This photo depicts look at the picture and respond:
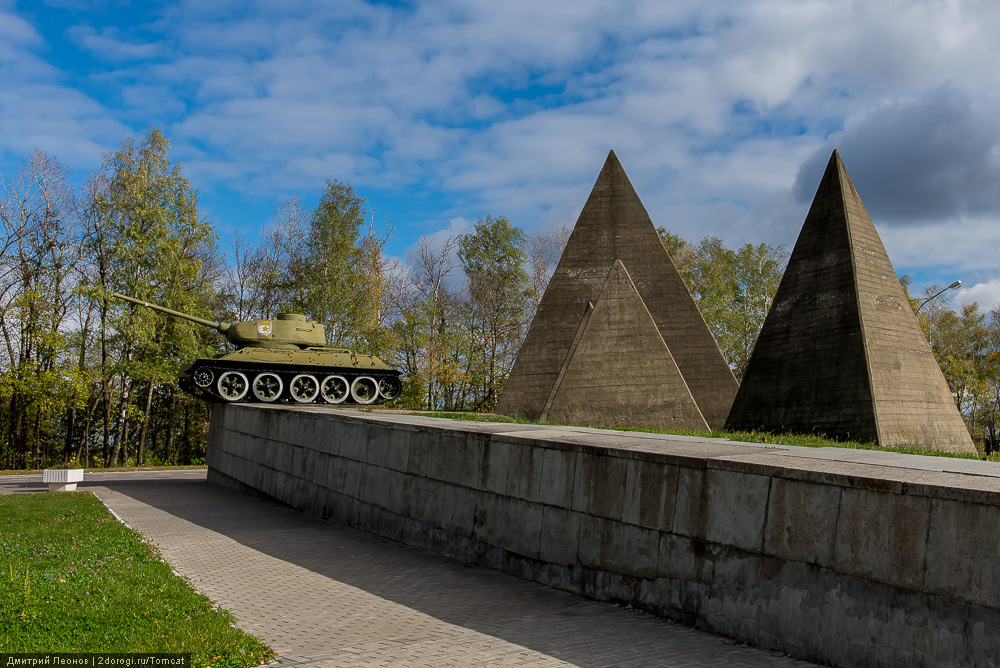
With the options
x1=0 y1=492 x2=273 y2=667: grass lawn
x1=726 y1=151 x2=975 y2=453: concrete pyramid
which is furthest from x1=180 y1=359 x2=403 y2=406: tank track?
x1=0 y1=492 x2=273 y2=667: grass lawn

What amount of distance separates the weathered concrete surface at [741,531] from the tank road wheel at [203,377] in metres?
13.2

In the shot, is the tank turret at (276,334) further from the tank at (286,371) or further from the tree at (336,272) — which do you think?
the tree at (336,272)

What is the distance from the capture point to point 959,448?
10.7 m

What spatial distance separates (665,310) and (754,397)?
14.4ft

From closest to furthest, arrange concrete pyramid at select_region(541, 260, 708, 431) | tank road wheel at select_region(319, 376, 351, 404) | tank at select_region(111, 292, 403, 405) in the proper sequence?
concrete pyramid at select_region(541, 260, 708, 431)
tank at select_region(111, 292, 403, 405)
tank road wheel at select_region(319, 376, 351, 404)

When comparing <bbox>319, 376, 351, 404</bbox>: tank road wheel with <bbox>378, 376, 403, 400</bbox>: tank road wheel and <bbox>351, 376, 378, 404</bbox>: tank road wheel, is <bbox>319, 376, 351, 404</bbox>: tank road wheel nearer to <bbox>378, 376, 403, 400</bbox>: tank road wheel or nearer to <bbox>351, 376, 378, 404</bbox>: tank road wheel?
<bbox>351, 376, 378, 404</bbox>: tank road wheel

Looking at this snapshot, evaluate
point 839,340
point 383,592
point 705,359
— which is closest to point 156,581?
point 383,592

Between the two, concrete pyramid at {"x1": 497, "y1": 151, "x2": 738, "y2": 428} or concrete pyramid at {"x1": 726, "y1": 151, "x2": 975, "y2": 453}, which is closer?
concrete pyramid at {"x1": 726, "y1": 151, "x2": 975, "y2": 453}

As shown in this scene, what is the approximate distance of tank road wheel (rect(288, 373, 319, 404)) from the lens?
20266 mm

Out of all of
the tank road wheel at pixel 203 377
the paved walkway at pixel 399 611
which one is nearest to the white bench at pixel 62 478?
the tank road wheel at pixel 203 377

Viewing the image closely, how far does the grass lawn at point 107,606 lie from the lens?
374 centimetres

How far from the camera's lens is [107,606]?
4.36 meters

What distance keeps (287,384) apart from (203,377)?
7.24 feet

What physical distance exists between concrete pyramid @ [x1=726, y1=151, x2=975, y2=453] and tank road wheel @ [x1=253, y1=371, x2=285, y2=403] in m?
12.3
